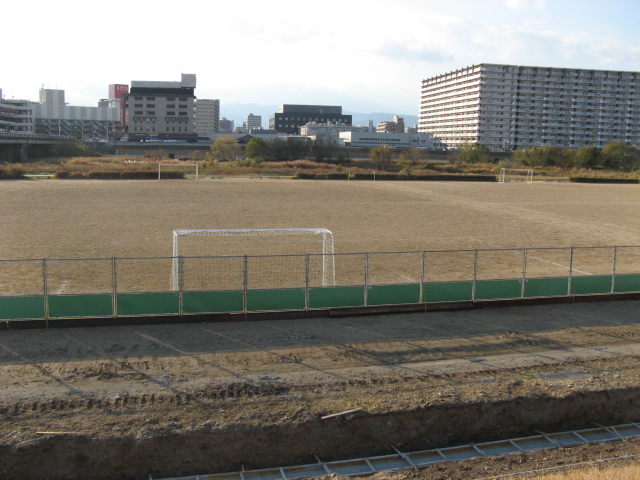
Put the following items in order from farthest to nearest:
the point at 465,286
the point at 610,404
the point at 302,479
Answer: the point at 465,286, the point at 610,404, the point at 302,479

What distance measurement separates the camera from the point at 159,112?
489 feet

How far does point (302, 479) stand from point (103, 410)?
153 inches

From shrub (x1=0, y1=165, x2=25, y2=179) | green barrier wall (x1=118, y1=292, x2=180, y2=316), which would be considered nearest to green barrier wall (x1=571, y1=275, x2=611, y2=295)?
green barrier wall (x1=118, y1=292, x2=180, y2=316)

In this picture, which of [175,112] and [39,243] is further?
[175,112]

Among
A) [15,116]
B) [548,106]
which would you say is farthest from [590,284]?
[15,116]

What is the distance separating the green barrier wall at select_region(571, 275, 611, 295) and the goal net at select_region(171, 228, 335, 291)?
7512mm

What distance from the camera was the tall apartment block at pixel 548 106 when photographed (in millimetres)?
140375

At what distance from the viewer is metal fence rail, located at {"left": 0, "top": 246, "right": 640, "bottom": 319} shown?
15547 millimetres

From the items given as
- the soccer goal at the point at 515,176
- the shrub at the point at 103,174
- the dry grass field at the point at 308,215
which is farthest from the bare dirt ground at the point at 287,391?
the soccer goal at the point at 515,176

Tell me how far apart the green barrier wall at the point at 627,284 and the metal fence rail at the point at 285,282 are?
32 mm

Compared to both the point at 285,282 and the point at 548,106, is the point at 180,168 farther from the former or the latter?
the point at 548,106

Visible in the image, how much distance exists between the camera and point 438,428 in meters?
11.1

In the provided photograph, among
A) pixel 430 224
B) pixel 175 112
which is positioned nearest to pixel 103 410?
pixel 430 224

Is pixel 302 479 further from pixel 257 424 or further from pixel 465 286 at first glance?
pixel 465 286
